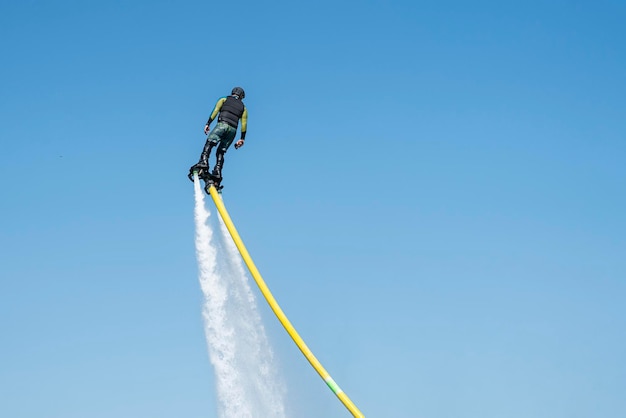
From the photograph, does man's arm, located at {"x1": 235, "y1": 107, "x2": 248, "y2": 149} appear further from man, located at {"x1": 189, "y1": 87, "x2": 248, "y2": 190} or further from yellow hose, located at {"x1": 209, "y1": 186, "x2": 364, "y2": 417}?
yellow hose, located at {"x1": 209, "y1": 186, "x2": 364, "y2": 417}

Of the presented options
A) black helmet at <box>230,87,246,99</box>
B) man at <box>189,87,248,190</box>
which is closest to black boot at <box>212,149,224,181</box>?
man at <box>189,87,248,190</box>

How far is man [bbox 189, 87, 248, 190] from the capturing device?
3191cm

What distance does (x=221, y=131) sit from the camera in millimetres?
31938

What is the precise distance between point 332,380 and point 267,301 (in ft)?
12.6

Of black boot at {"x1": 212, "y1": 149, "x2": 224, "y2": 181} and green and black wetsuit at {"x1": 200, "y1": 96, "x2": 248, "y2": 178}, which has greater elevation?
green and black wetsuit at {"x1": 200, "y1": 96, "x2": 248, "y2": 178}

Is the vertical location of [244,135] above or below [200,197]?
above

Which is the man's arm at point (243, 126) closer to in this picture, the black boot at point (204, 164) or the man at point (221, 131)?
the man at point (221, 131)

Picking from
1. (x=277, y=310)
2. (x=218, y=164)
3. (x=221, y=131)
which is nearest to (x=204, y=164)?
(x=218, y=164)

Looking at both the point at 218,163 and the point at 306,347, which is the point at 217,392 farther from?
the point at 218,163

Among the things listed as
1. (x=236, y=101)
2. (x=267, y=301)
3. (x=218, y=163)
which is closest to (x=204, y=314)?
(x=267, y=301)

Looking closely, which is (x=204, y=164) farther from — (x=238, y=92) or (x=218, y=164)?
(x=238, y=92)

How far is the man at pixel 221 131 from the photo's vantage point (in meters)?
31.9

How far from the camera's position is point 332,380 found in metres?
29.7

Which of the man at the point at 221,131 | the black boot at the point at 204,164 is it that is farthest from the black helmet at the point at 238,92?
the black boot at the point at 204,164
